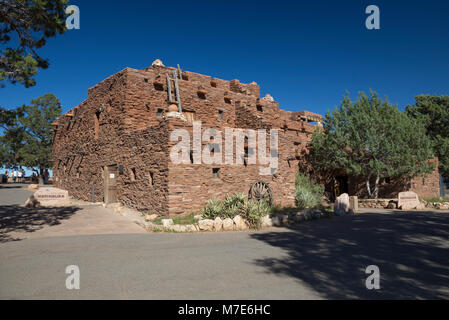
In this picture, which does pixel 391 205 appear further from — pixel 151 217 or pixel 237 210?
pixel 151 217

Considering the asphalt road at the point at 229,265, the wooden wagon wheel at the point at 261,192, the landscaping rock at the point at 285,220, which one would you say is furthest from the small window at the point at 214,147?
the asphalt road at the point at 229,265

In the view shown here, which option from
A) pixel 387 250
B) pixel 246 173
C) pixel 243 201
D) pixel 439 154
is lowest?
pixel 387 250

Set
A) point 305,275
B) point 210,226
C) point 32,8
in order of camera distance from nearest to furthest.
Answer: point 305,275 < point 32,8 < point 210,226

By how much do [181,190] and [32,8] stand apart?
690 cm

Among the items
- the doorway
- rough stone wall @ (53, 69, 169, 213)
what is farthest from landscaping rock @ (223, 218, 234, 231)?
the doorway

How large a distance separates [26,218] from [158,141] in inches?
211

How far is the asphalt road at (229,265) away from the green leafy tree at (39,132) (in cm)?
3369

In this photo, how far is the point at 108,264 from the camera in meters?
5.30

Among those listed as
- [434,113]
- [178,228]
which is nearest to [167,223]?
[178,228]

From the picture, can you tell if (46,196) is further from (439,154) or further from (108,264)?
(439,154)

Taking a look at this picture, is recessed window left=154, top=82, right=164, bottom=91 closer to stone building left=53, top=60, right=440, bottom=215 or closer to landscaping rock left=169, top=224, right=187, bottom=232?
stone building left=53, top=60, right=440, bottom=215

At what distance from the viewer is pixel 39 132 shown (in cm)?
3669

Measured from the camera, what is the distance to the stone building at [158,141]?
35.8ft

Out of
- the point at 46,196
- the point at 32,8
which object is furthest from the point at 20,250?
the point at 46,196
